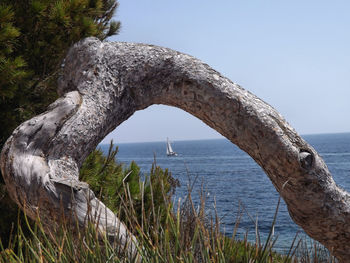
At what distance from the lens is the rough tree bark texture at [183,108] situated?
3.33m

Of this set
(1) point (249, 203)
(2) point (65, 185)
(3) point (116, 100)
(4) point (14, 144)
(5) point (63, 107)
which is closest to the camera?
(2) point (65, 185)

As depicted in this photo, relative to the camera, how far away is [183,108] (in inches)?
154

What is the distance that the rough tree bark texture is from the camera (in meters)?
3.33

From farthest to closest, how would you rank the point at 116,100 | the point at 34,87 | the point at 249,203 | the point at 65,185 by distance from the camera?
the point at 249,203
the point at 34,87
the point at 116,100
the point at 65,185

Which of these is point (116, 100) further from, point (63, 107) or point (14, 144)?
point (14, 144)

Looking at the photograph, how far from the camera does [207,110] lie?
375 centimetres

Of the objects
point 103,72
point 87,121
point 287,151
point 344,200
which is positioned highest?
point 103,72

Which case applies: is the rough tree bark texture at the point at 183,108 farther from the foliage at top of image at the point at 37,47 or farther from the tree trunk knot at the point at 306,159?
the foliage at top of image at the point at 37,47

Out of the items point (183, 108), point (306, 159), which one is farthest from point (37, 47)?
point (306, 159)

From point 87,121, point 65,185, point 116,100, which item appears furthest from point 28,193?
point 116,100

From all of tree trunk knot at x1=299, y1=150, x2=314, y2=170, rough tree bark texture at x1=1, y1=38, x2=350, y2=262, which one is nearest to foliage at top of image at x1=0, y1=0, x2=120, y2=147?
rough tree bark texture at x1=1, y1=38, x2=350, y2=262

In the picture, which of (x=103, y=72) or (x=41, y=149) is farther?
(x=103, y=72)

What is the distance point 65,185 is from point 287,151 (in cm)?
184

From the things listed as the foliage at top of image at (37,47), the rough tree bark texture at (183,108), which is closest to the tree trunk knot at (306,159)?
the rough tree bark texture at (183,108)
